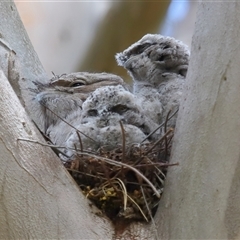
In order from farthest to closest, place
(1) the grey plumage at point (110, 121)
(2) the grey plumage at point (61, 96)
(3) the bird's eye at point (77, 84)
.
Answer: (3) the bird's eye at point (77, 84)
(2) the grey plumage at point (61, 96)
(1) the grey plumage at point (110, 121)

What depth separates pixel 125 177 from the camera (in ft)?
4.87

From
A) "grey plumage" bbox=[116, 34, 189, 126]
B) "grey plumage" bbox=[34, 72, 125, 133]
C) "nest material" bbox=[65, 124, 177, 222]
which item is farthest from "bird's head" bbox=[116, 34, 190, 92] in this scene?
"nest material" bbox=[65, 124, 177, 222]

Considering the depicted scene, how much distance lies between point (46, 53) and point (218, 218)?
8.66 feet

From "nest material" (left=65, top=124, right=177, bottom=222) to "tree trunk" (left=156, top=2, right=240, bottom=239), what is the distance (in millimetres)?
124

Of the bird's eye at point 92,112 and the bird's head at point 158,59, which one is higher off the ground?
the bird's head at point 158,59

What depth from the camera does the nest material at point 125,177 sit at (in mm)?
1413

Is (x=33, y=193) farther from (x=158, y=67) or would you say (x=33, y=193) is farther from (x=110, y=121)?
(x=158, y=67)

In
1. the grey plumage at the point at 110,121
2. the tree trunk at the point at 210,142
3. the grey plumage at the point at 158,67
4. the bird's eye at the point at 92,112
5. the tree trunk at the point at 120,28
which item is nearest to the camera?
the tree trunk at the point at 210,142

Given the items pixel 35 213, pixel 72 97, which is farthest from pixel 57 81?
pixel 35 213

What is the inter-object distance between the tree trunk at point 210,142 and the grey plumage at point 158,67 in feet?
2.10

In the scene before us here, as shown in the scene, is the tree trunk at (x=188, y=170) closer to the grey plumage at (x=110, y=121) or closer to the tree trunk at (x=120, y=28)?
the grey plumage at (x=110, y=121)

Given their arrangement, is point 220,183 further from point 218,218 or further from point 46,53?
point 46,53

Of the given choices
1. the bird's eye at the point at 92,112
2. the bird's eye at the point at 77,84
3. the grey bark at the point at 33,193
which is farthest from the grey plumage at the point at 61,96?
the grey bark at the point at 33,193

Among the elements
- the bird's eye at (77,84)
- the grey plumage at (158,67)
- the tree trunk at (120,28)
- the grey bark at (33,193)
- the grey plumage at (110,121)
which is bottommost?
the grey bark at (33,193)
